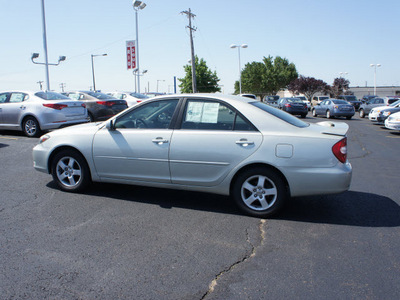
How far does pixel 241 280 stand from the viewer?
2.94 m

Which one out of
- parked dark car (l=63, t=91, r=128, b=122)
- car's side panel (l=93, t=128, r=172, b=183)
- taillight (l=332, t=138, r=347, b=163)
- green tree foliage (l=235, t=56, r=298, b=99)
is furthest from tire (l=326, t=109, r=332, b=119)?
green tree foliage (l=235, t=56, r=298, b=99)

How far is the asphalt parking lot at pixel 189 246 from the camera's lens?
281cm

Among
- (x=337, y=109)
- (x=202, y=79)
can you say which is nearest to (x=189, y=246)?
(x=337, y=109)

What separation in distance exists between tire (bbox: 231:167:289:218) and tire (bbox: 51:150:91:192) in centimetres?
226

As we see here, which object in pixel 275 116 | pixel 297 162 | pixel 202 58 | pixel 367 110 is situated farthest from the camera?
pixel 202 58

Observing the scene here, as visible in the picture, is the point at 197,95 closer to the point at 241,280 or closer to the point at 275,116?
the point at 275,116

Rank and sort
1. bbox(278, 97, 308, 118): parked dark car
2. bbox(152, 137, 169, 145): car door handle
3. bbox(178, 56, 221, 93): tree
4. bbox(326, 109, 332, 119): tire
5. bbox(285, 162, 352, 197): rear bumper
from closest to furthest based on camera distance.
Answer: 1. bbox(285, 162, 352, 197): rear bumper
2. bbox(152, 137, 169, 145): car door handle
3. bbox(326, 109, 332, 119): tire
4. bbox(278, 97, 308, 118): parked dark car
5. bbox(178, 56, 221, 93): tree

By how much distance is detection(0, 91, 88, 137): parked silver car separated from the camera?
10797 mm

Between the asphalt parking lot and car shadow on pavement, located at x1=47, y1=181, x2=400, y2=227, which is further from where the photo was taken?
car shadow on pavement, located at x1=47, y1=181, x2=400, y2=227

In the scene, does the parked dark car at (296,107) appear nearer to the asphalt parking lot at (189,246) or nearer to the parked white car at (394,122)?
the parked white car at (394,122)

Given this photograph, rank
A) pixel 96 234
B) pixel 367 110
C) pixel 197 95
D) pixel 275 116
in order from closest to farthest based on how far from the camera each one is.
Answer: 1. pixel 96 234
2. pixel 275 116
3. pixel 197 95
4. pixel 367 110

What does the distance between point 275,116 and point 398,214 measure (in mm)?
2003

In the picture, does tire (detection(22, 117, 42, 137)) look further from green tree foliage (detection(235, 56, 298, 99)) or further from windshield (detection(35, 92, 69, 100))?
green tree foliage (detection(235, 56, 298, 99))

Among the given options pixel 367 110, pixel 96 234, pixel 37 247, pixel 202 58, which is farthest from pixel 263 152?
pixel 202 58
